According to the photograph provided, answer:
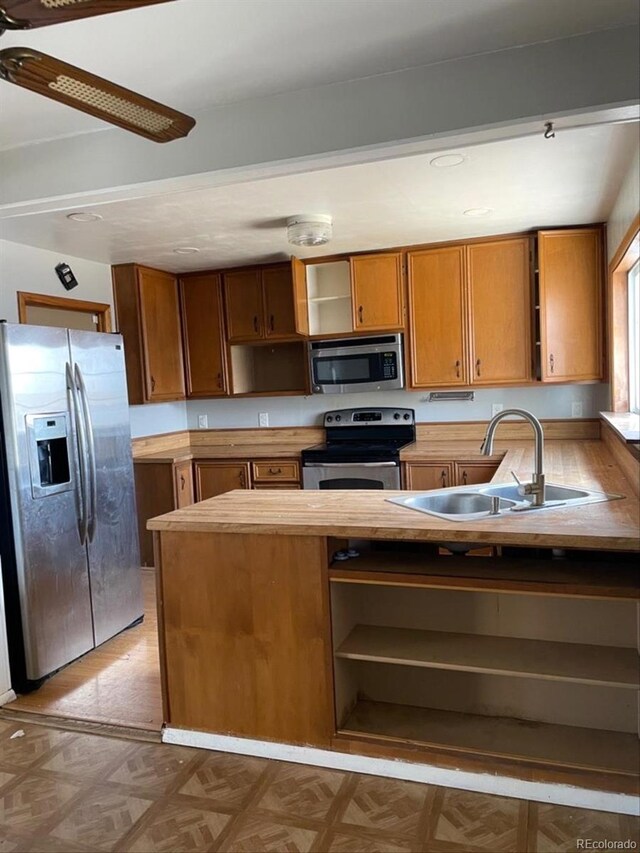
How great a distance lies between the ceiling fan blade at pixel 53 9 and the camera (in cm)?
122

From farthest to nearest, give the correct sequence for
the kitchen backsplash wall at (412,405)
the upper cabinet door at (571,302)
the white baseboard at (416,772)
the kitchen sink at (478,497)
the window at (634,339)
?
the kitchen backsplash wall at (412,405), the upper cabinet door at (571,302), the window at (634,339), the kitchen sink at (478,497), the white baseboard at (416,772)

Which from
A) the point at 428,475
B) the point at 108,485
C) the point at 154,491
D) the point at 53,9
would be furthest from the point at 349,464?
the point at 53,9

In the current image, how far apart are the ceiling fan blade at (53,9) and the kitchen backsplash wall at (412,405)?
12.4 feet

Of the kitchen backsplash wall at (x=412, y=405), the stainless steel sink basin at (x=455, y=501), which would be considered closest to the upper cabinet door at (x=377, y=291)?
the kitchen backsplash wall at (x=412, y=405)

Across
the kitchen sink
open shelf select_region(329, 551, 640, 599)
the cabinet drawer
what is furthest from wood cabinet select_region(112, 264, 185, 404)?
open shelf select_region(329, 551, 640, 599)

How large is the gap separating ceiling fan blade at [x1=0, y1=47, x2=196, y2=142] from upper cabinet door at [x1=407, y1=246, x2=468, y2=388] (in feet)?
9.49

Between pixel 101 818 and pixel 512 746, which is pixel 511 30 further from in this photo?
pixel 101 818

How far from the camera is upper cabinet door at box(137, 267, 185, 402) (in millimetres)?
4574

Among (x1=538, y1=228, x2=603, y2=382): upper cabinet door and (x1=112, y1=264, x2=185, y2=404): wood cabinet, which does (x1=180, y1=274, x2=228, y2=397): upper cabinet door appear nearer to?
(x1=112, y1=264, x2=185, y2=404): wood cabinet

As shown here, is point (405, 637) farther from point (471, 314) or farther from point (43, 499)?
point (471, 314)

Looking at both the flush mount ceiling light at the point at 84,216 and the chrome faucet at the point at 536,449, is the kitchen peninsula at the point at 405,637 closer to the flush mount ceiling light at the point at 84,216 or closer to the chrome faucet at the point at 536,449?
the chrome faucet at the point at 536,449

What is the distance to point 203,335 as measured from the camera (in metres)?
5.00

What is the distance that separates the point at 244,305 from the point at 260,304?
5.6 inches

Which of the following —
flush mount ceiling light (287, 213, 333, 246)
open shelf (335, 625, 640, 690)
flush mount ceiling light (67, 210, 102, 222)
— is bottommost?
open shelf (335, 625, 640, 690)
